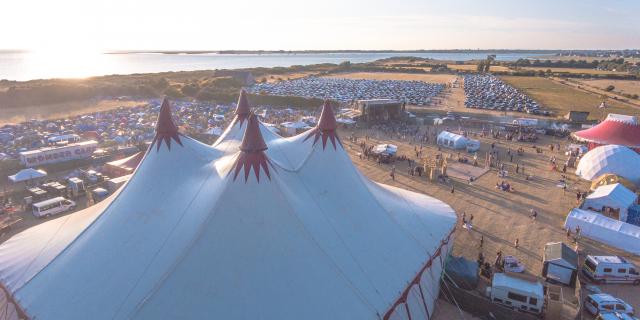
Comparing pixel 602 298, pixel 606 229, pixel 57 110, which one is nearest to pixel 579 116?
pixel 606 229

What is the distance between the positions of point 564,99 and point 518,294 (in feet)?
214

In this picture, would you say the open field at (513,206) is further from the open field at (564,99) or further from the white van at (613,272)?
the open field at (564,99)

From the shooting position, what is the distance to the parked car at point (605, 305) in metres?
11.9

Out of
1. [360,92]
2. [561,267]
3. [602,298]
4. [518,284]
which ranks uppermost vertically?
[360,92]

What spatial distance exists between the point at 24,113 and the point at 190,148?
181 ft

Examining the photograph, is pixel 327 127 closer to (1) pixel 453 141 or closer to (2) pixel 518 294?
(2) pixel 518 294

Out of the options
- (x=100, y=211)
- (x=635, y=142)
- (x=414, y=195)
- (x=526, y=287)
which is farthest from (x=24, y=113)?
(x=635, y=142)

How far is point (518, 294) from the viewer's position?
38.2ft

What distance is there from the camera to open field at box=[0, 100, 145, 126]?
49719mm

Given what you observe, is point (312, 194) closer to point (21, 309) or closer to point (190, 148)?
point (190, 148)

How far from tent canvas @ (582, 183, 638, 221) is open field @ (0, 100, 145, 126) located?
56345mm

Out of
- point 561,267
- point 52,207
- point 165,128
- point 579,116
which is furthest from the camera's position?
point 579,116

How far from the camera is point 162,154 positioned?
457 inches

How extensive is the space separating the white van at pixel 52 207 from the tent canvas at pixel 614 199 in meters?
26.0
